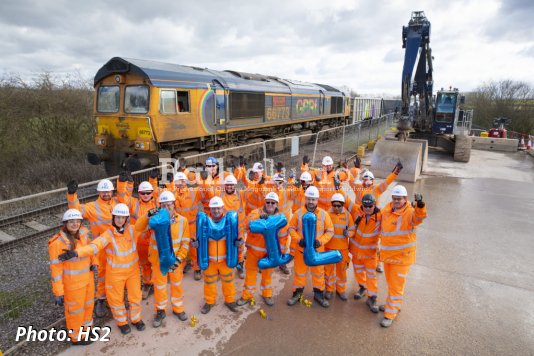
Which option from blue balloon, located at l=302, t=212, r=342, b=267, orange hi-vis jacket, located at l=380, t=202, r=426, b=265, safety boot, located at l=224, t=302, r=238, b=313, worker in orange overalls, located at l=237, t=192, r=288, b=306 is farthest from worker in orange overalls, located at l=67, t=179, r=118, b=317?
orange hi-vis jacket, located at l=380, t=202, r=426, b=265

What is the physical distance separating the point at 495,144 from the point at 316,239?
1717cm

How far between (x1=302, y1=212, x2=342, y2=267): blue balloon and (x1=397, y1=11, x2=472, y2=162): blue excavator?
8530 mm

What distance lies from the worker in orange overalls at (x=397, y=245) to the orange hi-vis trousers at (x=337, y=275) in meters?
0.56

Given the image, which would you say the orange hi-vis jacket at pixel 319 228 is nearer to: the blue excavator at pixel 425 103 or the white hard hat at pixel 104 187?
the white hard hat at pixel 104 187

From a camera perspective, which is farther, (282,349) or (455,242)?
(455,242)

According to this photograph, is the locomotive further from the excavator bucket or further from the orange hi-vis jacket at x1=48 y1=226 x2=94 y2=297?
the excavator bucket

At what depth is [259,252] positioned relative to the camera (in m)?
3.96

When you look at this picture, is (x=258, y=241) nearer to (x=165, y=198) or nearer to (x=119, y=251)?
(x=165, y=198)

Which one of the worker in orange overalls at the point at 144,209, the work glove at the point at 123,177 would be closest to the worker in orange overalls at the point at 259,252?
the worker in orange overalls at the point at 144,209

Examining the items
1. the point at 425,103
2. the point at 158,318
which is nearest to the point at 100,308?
the point at 158,318

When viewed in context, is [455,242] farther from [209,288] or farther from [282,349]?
[209,288]

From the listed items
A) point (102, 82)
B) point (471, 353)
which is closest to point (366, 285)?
point (471, 353)

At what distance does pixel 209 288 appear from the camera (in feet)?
12.8

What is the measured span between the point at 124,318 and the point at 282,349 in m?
1.82
